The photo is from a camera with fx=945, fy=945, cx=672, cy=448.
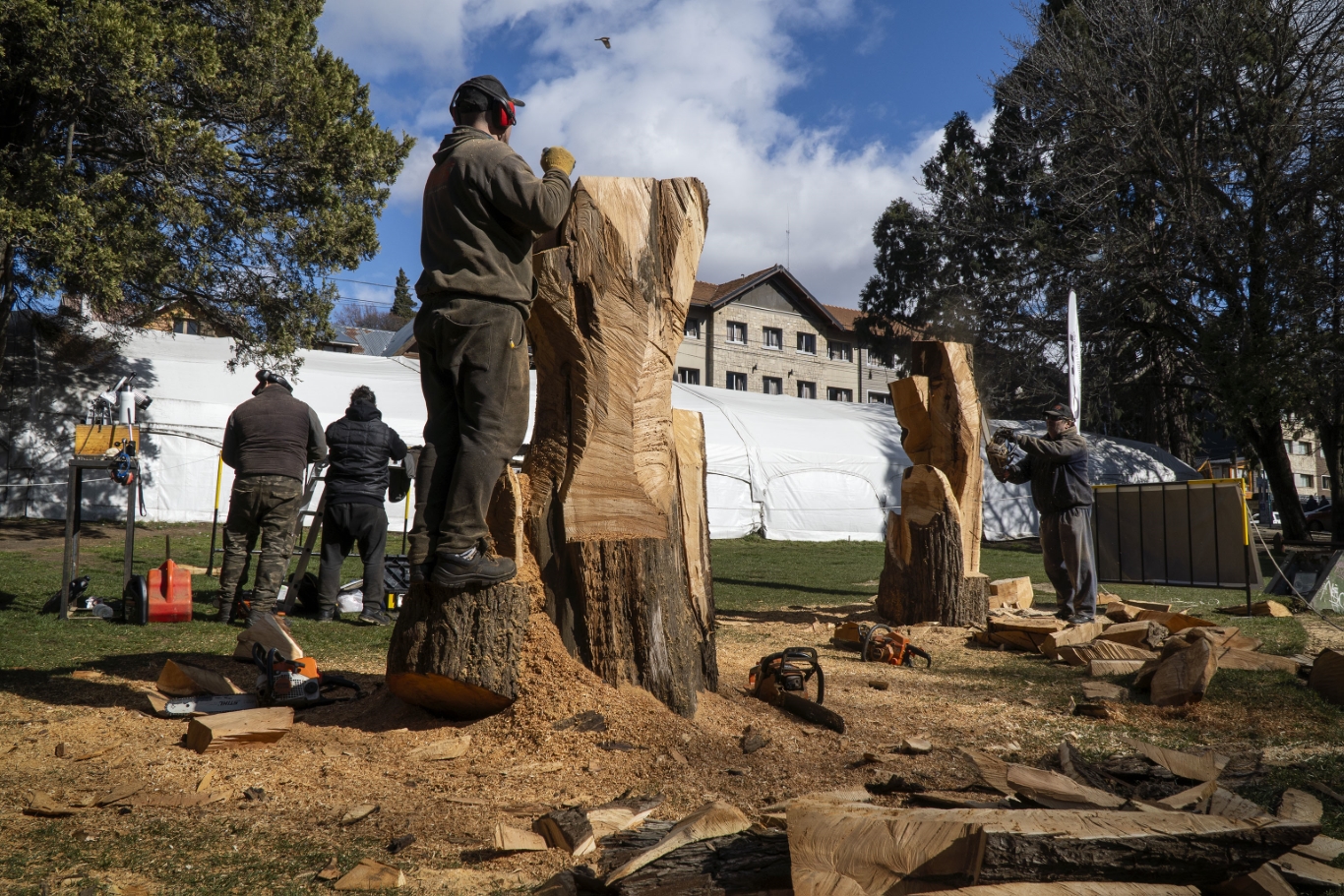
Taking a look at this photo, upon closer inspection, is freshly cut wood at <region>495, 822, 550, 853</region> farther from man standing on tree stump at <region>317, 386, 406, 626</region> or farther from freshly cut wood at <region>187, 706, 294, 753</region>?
man standing on tree stump at <region>317, 386, 406, 626</region>

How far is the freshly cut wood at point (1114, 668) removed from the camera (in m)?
5.22

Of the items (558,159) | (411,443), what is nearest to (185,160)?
(411,443)

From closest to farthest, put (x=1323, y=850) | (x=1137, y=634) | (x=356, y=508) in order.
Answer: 1. (x=1323, y=850)
2. (x=1137, y=634)
3. (x=356, y=508)

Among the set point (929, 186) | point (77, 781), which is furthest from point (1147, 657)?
point (929, 186)

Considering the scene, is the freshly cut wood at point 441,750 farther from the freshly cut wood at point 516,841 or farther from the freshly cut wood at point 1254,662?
the freshly cut wood at point 1254,662

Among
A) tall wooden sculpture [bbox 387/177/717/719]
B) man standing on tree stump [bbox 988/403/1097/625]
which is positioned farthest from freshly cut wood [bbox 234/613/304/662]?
man standing on tree stump [bbox 988/403/1097/625]

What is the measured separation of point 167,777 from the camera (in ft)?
9.82

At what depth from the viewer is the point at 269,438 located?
640 centimetres

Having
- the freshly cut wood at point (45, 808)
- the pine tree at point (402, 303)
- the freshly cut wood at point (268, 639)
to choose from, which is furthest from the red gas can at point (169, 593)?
the pine tree at point (402, 303)

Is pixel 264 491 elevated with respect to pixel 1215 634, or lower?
Result: elevated

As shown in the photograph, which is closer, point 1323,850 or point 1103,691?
point 1323,850

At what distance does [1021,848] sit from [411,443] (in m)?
15.8

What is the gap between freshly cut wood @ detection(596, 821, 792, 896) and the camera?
2051mm

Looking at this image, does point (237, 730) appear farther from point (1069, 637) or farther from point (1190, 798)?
point (1069, 637)
